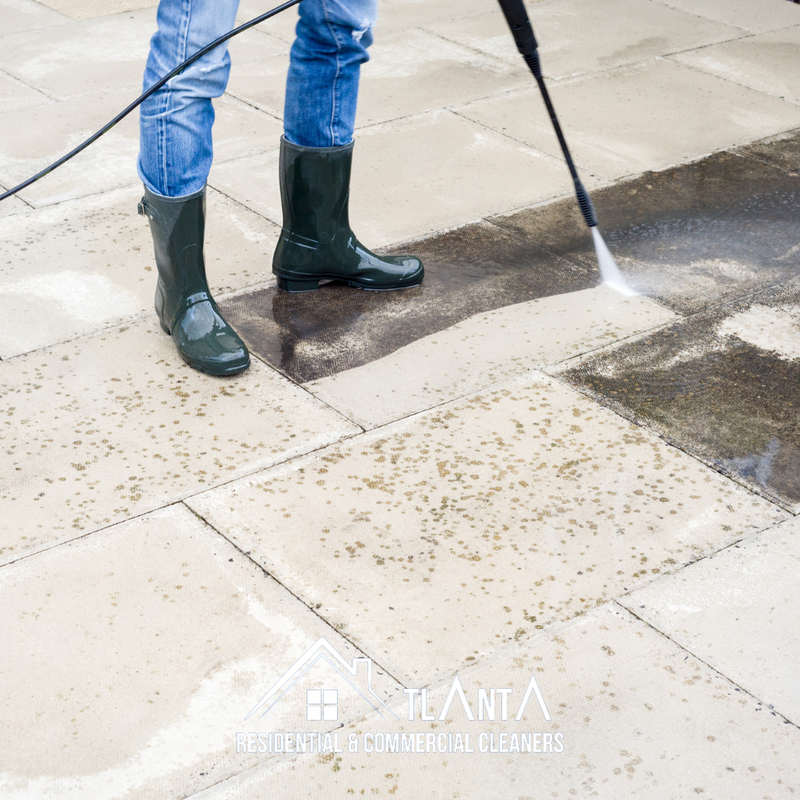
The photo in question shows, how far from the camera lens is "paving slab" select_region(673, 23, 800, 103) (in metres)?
4.73

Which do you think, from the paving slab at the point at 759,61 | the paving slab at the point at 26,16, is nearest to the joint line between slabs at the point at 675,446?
the paving slab at the point at 759,61

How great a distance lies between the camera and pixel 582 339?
2.93 m

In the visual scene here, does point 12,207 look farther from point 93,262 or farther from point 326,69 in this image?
point 326,69

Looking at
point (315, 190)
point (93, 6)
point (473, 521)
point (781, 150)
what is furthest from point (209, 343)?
point (93, 6)

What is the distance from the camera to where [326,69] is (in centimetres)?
286

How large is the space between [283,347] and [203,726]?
1.27 m

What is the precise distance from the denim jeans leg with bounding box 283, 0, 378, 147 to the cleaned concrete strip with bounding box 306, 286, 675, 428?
0.65m

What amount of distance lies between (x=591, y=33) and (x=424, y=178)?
6.46ft

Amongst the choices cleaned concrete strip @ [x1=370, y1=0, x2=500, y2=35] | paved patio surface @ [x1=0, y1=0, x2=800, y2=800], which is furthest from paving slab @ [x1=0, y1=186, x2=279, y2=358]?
cleaned concrete strip @ [x1=370, y1=0, x2=500, y2=35]

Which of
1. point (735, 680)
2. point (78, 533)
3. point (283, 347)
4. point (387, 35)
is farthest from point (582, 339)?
point (387, 35)

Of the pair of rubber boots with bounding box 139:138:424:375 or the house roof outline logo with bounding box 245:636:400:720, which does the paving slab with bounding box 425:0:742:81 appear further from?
the house roof outline logo with bounding box 245:636:400:720

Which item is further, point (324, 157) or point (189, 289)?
point (324, 157)

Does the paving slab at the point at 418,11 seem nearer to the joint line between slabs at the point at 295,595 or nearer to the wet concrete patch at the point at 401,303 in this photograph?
the wet concrete patch at the point at 401,303

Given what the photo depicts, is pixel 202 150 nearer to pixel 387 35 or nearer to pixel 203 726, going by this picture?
pixel 203 726
